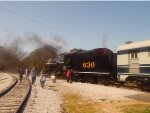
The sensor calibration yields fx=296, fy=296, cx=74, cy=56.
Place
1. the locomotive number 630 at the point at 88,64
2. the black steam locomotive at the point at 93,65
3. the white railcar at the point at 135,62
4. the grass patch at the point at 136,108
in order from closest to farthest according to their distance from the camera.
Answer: the grass patch at the point at 136,108 < the white railcar at the point at 135,62 < the black steam locomotive at the point at 93,65 < the locomotive number 630 at the point at 88,64

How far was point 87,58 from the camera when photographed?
103ft

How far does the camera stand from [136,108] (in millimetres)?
14367

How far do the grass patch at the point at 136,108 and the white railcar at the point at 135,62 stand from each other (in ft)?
21.0

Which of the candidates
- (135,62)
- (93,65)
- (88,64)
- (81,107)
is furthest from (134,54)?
(88,64)

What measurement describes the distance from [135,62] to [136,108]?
27.1 ft

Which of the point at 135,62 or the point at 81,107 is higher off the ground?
the point at 135,62

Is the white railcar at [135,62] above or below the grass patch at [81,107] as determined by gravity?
above

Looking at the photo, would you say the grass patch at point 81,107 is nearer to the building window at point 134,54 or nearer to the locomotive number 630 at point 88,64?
the building window at point 134,54

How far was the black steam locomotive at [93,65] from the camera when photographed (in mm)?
27531

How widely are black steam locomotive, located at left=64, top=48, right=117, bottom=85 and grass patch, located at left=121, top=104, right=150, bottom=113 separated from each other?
12.2 meters

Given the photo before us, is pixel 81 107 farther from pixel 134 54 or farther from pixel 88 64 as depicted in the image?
pixel 88 64

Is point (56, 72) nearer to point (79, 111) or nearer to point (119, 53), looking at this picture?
point (119, 53)

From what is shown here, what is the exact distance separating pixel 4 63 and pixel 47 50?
1385cm

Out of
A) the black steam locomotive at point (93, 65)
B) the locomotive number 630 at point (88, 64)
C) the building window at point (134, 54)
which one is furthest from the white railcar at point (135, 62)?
the locomotive number 630 at point (88, 64)
